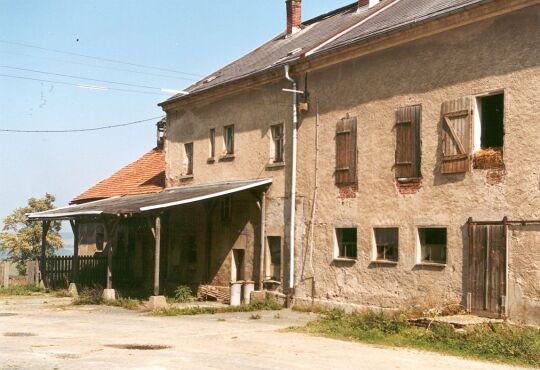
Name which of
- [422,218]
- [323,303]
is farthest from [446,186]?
[323,303]

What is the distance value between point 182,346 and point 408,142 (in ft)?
25.0

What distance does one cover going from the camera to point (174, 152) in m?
26.6

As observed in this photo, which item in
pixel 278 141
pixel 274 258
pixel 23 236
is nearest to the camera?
pixel 274 258

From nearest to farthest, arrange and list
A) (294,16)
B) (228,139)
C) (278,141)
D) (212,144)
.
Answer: (278,141), (228,139), (212,144), (294,16)

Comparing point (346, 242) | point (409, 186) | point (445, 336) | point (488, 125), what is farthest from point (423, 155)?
point (445, 336)

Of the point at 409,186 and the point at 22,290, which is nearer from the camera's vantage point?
the point at 409,186

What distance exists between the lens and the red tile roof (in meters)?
28.8

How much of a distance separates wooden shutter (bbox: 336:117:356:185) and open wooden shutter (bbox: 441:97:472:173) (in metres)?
3.13

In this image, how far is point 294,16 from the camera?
26.8 metres

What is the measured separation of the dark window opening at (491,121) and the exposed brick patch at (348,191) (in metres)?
3.97

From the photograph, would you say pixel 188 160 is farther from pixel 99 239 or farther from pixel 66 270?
pixel 99 239

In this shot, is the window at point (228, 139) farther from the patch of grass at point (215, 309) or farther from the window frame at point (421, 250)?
the window frame at point (421, 250)

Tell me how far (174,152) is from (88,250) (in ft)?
25.7

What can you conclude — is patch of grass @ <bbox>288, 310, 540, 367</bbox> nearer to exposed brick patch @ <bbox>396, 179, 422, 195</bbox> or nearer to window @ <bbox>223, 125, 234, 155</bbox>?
exposed brick patch @ <bbox>396, 179, 422, 195</bbox>
